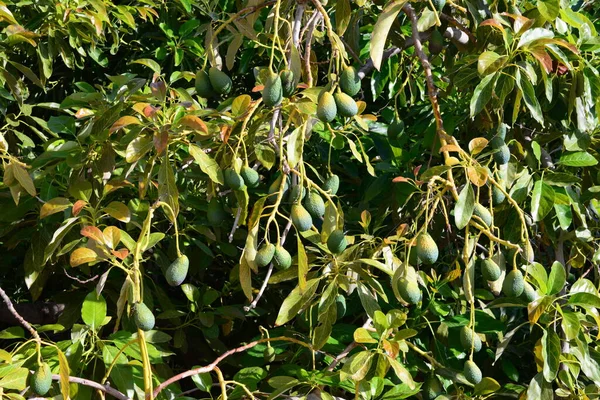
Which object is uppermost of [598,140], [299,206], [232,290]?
[299,206]

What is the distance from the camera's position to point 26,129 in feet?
9.25

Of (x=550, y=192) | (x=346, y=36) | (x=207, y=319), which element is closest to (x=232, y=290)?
(x=207, y=319)

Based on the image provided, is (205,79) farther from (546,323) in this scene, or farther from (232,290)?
(232,290)

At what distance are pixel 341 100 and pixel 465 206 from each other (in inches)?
10.4

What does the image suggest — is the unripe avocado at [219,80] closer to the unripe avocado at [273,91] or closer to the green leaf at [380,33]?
the unripe avocado at [273,91]

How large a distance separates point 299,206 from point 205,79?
0.97 feet

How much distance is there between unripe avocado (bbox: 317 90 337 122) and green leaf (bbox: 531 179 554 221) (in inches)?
25.4

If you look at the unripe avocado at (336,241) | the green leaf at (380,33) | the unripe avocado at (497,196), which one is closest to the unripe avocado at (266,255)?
the unripe avocado at (336,241)

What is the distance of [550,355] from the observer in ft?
5.41

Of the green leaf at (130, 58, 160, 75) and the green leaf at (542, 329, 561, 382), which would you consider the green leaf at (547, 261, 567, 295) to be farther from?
the green leaf at (130, 58, 160, 75)

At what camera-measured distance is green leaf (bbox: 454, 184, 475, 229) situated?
1413 mm

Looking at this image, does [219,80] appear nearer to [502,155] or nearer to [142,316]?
[142,316]

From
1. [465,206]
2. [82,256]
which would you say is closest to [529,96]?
[465,206]

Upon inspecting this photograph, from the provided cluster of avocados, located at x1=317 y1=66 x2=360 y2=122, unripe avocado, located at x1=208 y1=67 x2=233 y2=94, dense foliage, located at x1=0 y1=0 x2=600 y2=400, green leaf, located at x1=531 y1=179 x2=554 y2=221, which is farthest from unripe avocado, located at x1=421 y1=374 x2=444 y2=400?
unripe avocado, located at x1=208 y1=67 x2=233 y2=94
